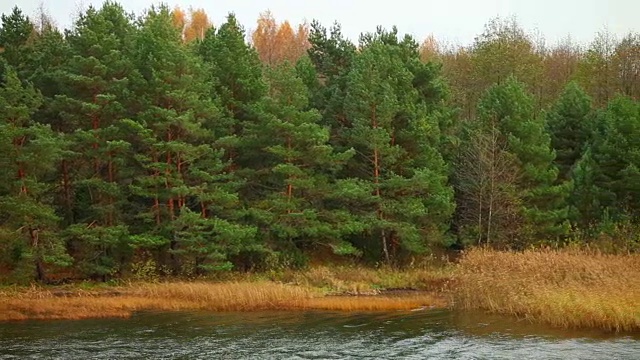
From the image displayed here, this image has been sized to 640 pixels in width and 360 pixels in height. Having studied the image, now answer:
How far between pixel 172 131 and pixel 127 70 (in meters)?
4.00

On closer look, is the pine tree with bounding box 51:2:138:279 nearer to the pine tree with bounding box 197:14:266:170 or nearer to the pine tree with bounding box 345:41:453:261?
the pine tree with bounding box 197:14:266:170

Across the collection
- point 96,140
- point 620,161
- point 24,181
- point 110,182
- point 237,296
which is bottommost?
point 237,296

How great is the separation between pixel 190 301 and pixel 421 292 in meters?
10.7

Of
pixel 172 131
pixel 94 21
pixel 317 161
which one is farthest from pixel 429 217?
pixel 94 21

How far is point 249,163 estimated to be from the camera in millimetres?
40188

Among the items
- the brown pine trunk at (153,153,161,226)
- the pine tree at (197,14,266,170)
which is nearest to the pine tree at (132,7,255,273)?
the brown pine trunk at (153,153,161,226)

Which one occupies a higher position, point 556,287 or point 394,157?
point 394,157

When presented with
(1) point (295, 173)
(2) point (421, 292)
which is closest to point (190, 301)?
(1) point (295, 173)

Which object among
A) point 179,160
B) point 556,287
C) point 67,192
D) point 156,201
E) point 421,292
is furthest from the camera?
point 67,192

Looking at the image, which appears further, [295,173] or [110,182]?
[295,173]

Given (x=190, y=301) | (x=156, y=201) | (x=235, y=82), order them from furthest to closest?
(x=235, y=82) → (x=156, y=201) → (x=190, y=301)

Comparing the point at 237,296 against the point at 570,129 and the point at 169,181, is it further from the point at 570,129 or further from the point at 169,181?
the point at 570,129

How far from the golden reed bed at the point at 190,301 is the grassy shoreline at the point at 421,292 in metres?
0.04

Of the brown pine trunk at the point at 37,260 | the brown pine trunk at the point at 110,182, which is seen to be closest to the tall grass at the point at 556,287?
the brown pine trunk at the point at 110,182
